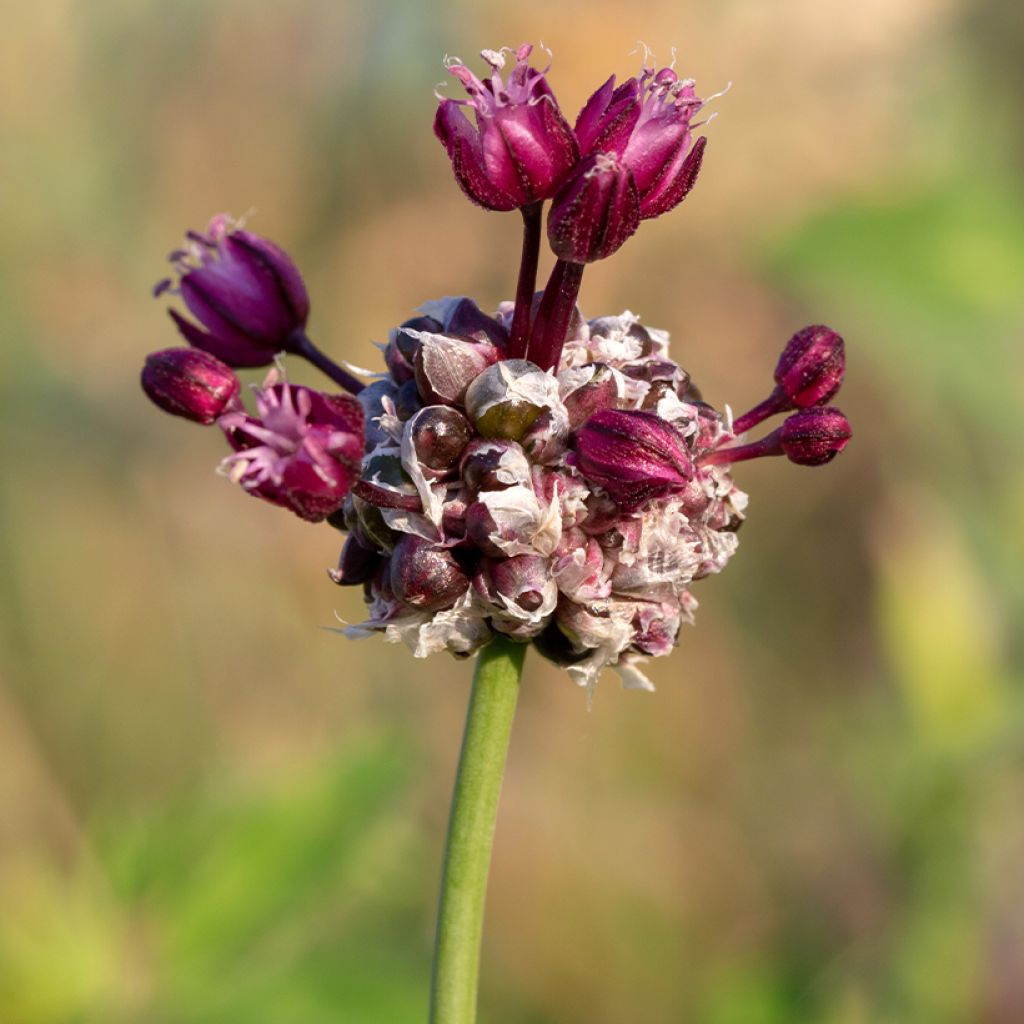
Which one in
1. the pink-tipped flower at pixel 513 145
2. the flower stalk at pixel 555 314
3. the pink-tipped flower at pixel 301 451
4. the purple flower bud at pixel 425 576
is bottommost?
the purple flower bud at pixel 425 576

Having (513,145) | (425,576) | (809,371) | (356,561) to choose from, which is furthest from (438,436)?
(809,371)

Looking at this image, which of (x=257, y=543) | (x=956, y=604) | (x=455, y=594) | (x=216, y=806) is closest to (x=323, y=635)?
(x=257, y=543)

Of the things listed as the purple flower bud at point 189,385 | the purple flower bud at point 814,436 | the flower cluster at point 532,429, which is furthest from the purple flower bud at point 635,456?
the purple flower bud at point 189,385

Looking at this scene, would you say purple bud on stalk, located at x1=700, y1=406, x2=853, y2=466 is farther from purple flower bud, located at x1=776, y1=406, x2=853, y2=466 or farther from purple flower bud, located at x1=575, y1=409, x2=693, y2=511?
purple flower bud, located at x1=575, y1=409, x2=693, y2=511

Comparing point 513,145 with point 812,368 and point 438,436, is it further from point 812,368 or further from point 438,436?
point 812,368

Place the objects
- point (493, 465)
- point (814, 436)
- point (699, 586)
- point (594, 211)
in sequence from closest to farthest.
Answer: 1. point (594, 211)
2. point (493, 465)
3. point (814, 436)
4. point (699, 586)

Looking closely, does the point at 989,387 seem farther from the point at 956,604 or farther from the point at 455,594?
the point at 455,594

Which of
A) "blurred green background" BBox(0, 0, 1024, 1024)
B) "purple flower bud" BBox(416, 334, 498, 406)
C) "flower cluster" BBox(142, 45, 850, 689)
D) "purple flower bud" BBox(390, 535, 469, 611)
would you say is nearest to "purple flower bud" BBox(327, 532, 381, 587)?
"flower cluster" BBox(142, 45, 850, 689)

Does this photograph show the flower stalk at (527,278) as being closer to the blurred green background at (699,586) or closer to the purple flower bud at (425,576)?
the purple flower bud at (425,576)
